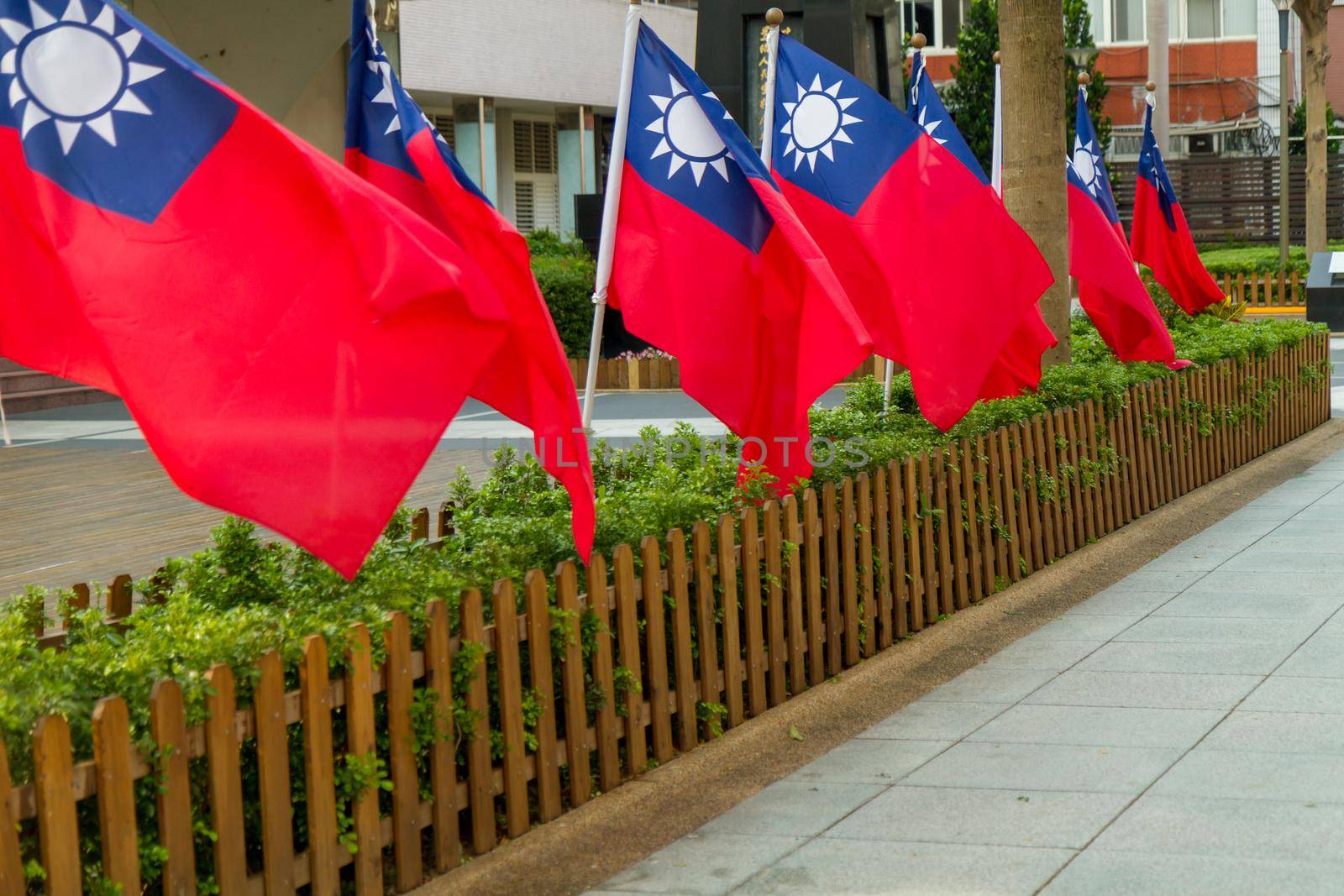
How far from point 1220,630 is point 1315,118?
92.3 ft

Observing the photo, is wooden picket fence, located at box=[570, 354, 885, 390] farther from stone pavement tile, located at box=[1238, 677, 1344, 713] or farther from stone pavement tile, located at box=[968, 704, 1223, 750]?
stone pavement tile, located at box=[968, 704, 1223, 750]

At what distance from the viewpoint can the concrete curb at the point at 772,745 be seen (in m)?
5.07

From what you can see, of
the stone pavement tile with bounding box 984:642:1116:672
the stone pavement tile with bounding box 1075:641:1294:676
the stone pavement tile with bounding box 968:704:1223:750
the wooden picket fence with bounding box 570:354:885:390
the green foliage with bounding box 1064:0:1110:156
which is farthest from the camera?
the green foliage with bounding box 1064:0:1110:156

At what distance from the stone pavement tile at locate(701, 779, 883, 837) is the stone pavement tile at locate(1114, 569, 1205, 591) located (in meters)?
3.72

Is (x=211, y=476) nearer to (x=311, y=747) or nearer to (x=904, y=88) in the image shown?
(x=311, y=747)

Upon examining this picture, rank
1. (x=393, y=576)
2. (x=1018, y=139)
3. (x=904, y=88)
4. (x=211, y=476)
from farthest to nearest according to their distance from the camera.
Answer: (x=904, y=88) → (x=1018, y=139) → (x=393, y=576) → (x=211, y=476)

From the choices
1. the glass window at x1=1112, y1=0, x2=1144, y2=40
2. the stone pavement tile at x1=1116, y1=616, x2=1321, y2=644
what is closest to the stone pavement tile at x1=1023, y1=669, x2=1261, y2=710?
the stone pavement tile at x1=1116, y1=616, x2=1321, y2=644

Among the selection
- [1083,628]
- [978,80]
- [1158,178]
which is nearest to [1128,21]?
[978,80]

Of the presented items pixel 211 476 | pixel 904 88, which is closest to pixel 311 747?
pixel 211 476

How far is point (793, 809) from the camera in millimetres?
5504

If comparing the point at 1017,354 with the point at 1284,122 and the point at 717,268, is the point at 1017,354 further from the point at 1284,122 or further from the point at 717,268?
the point at 1284,122

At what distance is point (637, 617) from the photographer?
6.01 m

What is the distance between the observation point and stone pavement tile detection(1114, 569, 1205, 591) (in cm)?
897

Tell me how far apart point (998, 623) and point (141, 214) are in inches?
195
